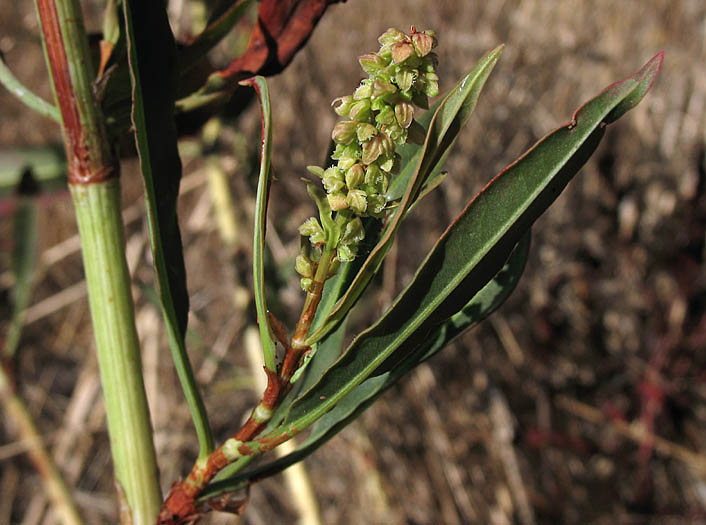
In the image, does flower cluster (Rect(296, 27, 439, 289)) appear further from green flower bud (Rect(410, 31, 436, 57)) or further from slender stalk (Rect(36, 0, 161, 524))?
slender stalk (Rect(36, 0, 161, 524))

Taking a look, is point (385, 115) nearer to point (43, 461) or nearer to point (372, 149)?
point (372, 149)

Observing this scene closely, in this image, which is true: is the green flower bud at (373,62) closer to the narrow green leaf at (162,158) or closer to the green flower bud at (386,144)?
the green flower bud at (386,144)

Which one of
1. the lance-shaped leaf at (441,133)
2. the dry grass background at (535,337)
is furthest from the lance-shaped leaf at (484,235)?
the dry grass background at (535,337)

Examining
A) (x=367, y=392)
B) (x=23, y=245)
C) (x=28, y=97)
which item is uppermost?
(x=23, y=245)

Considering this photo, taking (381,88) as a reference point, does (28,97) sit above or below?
above

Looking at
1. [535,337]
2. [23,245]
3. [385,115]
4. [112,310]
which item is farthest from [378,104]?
[535,337]

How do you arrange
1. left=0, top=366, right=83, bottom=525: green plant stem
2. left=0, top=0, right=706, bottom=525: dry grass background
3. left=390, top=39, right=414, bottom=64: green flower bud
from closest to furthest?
left=390, top=39, right=414, bottom=64: green flower bud → left=0, top=366, right=83, bottom=525: green plant stem → left=0, top=0, right=706, bottom=525: dry grass background

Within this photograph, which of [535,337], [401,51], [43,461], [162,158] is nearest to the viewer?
[401,51]

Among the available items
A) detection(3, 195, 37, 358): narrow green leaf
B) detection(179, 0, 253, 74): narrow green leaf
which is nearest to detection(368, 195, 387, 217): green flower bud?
detection(179, 0, 253, 74): narrow green leaf
